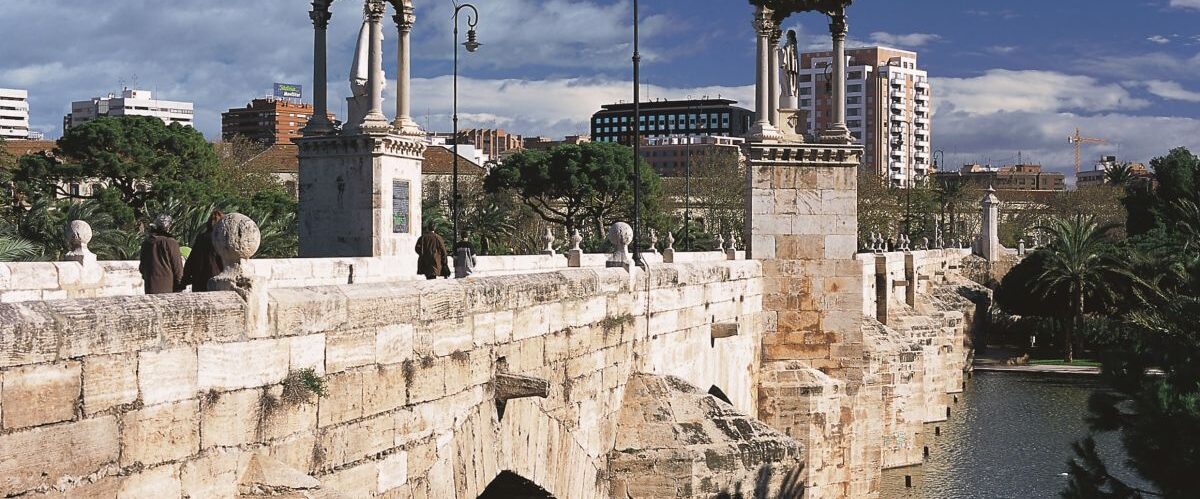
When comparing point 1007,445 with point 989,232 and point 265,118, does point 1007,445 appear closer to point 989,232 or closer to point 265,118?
point 989,232

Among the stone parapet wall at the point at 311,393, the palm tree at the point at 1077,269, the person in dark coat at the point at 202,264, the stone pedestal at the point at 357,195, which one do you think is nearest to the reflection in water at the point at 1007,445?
the palm tree at the point at 1077,269

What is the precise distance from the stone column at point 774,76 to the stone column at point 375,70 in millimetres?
5898

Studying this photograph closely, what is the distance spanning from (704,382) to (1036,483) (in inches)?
623

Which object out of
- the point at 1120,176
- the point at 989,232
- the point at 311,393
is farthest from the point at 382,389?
the point at 1120,176

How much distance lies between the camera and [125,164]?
39562 millimetres

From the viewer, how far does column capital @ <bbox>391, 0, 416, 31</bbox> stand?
21.2 meters

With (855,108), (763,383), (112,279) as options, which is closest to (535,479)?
(112,279)

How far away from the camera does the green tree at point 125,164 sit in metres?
39.4

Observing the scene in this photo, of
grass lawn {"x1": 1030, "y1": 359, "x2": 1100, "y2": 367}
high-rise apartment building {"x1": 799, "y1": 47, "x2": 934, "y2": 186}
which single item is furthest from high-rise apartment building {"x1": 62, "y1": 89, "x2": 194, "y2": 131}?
grass lawn {"x1": 1030, "y1": 359, "x2": 1100, "y2": 367}

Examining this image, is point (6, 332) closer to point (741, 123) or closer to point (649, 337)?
point (649, 337)

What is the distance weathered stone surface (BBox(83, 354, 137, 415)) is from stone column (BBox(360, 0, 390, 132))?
15861mm

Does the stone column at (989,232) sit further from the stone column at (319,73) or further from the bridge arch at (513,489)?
the bridge arch at (513,489)

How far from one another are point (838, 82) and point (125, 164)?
2656 centimetres

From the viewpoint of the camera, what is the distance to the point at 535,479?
8.55 metres
